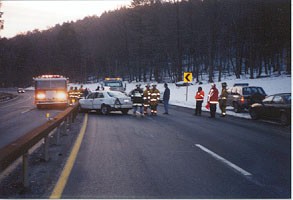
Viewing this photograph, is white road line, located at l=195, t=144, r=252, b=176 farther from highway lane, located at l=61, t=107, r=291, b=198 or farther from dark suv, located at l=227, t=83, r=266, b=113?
dark suv, located at l=227, t=83, r=266, b=113

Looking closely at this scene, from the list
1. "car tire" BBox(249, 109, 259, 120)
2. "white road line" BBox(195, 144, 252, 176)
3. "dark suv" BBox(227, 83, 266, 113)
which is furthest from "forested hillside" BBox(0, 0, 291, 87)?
"white road line" BBox(195, 144, 252, 176)

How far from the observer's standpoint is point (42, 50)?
367 ft

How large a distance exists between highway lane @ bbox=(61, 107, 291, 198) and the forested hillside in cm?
3068

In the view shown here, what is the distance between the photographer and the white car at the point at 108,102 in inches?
939

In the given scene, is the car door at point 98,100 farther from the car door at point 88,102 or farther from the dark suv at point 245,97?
A: the dark suv at point 245,97

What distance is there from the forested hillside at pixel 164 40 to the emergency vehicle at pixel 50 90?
75.1 feet

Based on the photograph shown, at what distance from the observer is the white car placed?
78.2 feet

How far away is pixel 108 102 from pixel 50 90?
316 inches

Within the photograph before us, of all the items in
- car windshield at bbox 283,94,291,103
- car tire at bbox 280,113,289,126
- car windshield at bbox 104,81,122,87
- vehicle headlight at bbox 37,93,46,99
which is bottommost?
car tire at bbox 280,113,289,126

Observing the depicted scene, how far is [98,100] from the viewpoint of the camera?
24531 millimetres

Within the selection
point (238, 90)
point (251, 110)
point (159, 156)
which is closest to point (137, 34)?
point (238, 90)

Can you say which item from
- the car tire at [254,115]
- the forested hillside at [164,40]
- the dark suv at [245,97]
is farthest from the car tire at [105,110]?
the forested hillside at [164,40]

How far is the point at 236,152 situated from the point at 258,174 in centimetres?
255

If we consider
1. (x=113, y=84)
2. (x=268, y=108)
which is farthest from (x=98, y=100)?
(x=113, y=84)
